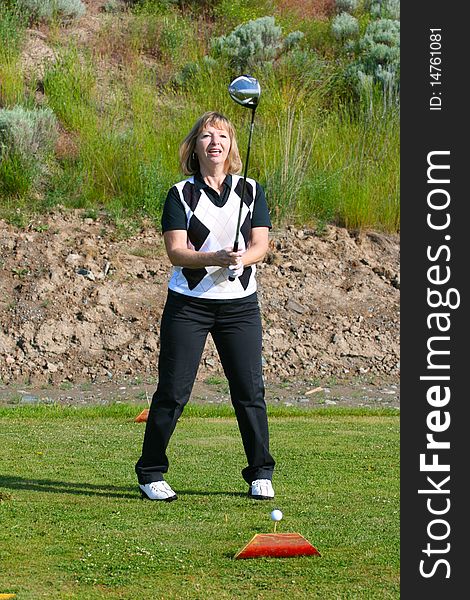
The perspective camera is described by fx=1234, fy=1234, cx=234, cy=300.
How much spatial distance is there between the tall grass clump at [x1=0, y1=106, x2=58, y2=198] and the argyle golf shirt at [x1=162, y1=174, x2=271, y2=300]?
983 cm

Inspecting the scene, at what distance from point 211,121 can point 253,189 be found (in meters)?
0.44

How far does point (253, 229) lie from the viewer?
673 cm

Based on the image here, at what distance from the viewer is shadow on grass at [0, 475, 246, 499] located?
22.8ft

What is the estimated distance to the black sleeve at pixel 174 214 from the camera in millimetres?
6600

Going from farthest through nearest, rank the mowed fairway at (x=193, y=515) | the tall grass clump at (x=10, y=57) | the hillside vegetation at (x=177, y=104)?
the tall grass clump at (x=10, y=57) → the hillside vegetation at (x=177, y=104) → the mowed fairway at (x=193, y=515)

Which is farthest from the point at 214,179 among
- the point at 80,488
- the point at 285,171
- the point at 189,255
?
the point at 285,171

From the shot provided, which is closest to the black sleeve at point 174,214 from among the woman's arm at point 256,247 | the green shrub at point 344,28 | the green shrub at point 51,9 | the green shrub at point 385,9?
the woman's arm at point 256,247

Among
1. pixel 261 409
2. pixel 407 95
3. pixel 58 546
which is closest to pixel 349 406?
pixel 407 95

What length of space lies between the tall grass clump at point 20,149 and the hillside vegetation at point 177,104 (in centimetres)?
2

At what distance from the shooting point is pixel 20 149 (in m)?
16.3

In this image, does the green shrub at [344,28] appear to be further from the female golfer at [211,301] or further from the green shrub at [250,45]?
the female golfer at [211,301]

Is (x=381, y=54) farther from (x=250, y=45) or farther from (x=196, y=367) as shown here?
(x=196, y=367)

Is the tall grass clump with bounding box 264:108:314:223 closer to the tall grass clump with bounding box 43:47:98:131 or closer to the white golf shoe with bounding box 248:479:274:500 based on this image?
the tall grass clump with bounding box 43:47:98:131

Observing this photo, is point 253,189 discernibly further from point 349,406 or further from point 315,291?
point 315,291
